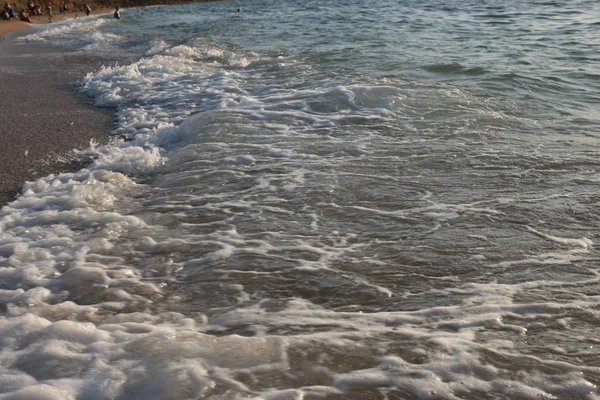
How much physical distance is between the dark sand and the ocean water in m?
0.34

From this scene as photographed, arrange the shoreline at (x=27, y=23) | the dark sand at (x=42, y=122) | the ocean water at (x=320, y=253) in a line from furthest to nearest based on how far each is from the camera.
A: the shoreline at (x=27, y=23)
the dark sand at (x=42, y=122)
the ocean water at (x=320, y=253)

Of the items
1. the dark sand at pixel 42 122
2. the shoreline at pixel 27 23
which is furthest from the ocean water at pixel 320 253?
the shoreline at pixel 27 23

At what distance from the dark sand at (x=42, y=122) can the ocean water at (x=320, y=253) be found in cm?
34

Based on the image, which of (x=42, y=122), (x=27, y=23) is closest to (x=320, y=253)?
(x=42, y=122)

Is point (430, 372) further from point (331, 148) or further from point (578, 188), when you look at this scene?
point (331, 148)

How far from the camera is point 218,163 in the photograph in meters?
5.99

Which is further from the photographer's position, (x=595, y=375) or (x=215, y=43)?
(x=215, y=43)

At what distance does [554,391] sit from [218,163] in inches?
158

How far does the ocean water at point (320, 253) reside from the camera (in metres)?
2.81

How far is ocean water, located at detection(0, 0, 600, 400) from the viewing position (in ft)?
9.21

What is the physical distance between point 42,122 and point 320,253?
16.9ft

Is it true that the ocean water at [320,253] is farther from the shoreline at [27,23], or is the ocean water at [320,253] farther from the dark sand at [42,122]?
the shoreline at [27,23]

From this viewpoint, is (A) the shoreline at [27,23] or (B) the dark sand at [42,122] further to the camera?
(A) the shoreline at [27,23]

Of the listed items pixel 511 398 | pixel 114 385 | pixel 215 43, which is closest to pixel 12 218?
pixel 114 385
